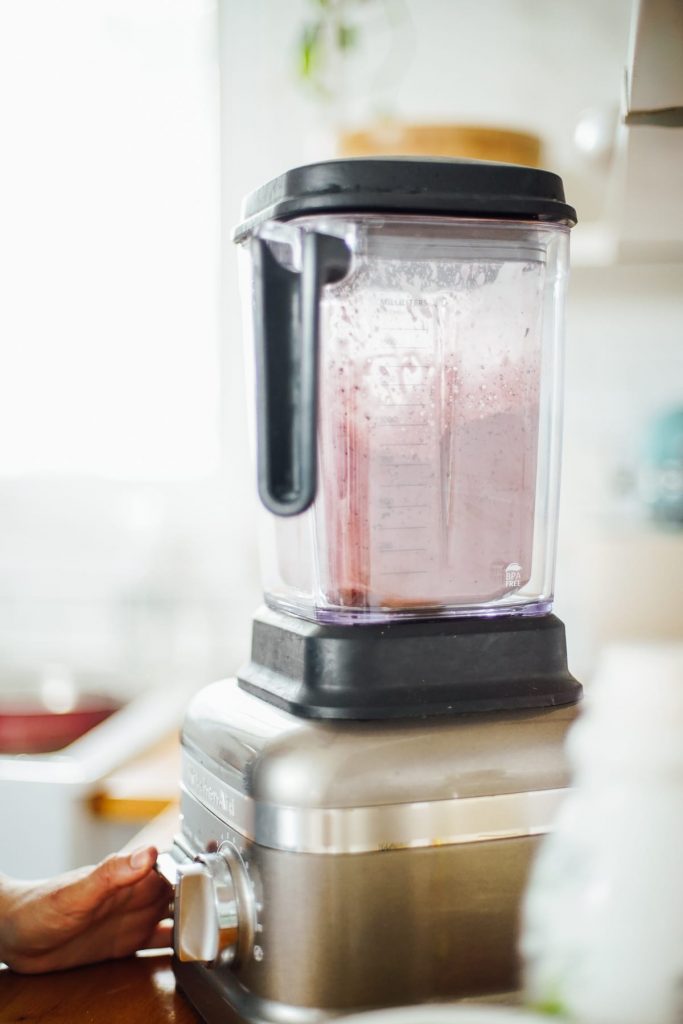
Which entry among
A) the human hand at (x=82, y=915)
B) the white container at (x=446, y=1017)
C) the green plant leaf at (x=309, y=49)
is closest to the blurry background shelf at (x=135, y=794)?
the human hand at (x=82, y=915)

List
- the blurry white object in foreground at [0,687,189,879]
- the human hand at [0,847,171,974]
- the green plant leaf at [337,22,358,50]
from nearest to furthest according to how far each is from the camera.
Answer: the human hand at [0,847,171,974] < the blurry white object in foreground at [0,687,189,879] < the green plant leaf at [337,22,358,50]

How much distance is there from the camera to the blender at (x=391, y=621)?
0.57 metres

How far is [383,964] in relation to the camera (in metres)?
0.57

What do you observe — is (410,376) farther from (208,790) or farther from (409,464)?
(208,790)

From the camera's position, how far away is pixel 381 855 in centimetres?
57

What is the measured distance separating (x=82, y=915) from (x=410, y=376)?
1.29 ft

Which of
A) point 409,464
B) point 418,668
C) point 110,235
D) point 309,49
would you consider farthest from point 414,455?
point 110,235

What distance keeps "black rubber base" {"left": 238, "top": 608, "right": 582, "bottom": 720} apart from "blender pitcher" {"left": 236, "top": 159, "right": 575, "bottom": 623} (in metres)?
0.02

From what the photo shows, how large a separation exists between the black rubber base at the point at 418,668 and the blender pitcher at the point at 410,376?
0.02 metres

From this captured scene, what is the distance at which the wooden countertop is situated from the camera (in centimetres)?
63

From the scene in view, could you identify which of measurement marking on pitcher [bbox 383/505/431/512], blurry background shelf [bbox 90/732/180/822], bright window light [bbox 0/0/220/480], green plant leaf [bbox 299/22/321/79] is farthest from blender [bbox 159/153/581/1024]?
bright window light [bbox 0/0/220/480]

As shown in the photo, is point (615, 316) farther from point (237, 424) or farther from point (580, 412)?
point (237, 424)

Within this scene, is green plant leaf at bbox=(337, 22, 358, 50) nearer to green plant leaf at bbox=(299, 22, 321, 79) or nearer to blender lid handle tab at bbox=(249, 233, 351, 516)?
green plant leaf at bbox=(299, 22, 321, 79)

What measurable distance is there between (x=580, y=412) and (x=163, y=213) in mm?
885
